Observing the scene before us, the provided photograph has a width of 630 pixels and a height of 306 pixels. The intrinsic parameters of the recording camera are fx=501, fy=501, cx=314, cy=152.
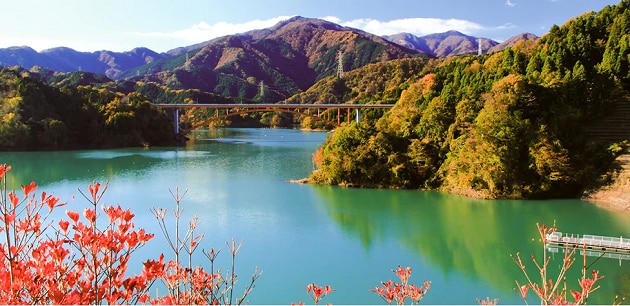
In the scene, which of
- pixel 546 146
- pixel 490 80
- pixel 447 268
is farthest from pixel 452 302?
pixel 490 80

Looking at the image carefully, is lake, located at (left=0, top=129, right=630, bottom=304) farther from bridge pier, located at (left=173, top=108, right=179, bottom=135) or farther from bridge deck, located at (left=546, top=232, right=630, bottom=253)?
bridge pier, located at (left=173, top=108, right=179, bottom=135)

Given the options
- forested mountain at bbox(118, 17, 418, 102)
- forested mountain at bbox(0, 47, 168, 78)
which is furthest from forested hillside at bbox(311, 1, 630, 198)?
forested mountain at bbox(0, 47, 168, 78)

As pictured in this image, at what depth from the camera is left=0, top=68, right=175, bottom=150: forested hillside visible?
32219mm

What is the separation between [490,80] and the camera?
19.8 meters

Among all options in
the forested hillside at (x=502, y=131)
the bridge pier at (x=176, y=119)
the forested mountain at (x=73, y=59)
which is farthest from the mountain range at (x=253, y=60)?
the forested hillside at (x=502, y=131)

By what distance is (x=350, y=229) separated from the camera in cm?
1272

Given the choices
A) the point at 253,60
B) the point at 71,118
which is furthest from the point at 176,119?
the point at 253,60

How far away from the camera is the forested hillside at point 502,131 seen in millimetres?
15898

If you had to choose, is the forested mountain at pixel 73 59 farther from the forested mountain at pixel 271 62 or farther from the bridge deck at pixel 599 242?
the bridge deck at pixel 599 242

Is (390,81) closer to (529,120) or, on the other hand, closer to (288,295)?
(529,120)

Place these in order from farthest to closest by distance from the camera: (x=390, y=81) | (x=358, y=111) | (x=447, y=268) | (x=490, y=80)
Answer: (x=390, y=81) < (x=358, y=111) < (x=490, y=80) < (x=447, y=268)

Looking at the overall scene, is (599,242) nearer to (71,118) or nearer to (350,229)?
(350,229)

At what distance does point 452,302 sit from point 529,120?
33.6ft

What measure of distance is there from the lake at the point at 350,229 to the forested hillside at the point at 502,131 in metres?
0.78
